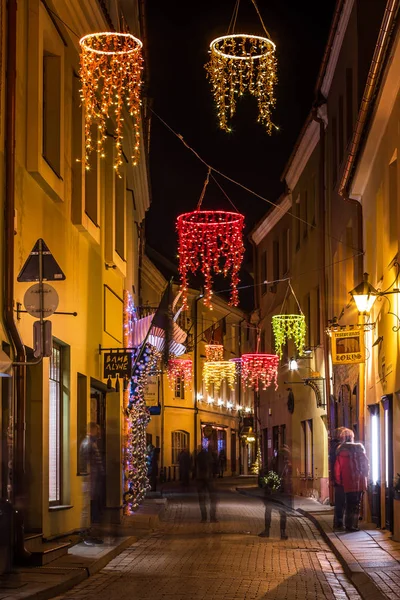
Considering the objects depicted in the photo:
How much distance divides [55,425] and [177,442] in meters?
43.6

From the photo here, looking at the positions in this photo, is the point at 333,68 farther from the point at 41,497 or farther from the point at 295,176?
the point at 41,497

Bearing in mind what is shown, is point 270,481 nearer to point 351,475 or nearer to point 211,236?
point 351,475

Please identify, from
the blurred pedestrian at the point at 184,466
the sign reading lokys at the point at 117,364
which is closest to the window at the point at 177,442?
the blurred pedestrian at the point at 184,466

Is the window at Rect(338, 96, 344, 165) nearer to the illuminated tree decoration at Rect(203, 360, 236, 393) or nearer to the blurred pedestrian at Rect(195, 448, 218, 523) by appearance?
the blurred pedestrian at Rect(195, 448, 218, 523)

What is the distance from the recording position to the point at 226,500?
35.4 meters

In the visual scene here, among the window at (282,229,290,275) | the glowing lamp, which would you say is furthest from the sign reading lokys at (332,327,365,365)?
the window at (282,229,290,275)

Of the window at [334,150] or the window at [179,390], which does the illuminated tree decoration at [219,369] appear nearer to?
the window at [179,390]

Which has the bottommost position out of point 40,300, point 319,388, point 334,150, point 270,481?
point 270,481

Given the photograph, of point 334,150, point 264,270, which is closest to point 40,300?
point 334,150

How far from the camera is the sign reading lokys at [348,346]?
21.5 m

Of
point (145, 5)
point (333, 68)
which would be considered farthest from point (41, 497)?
point (333, 68)

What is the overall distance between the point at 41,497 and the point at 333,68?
17.8 m

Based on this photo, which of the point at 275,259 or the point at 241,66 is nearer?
the point at 241,66

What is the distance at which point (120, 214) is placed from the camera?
2461 cm
